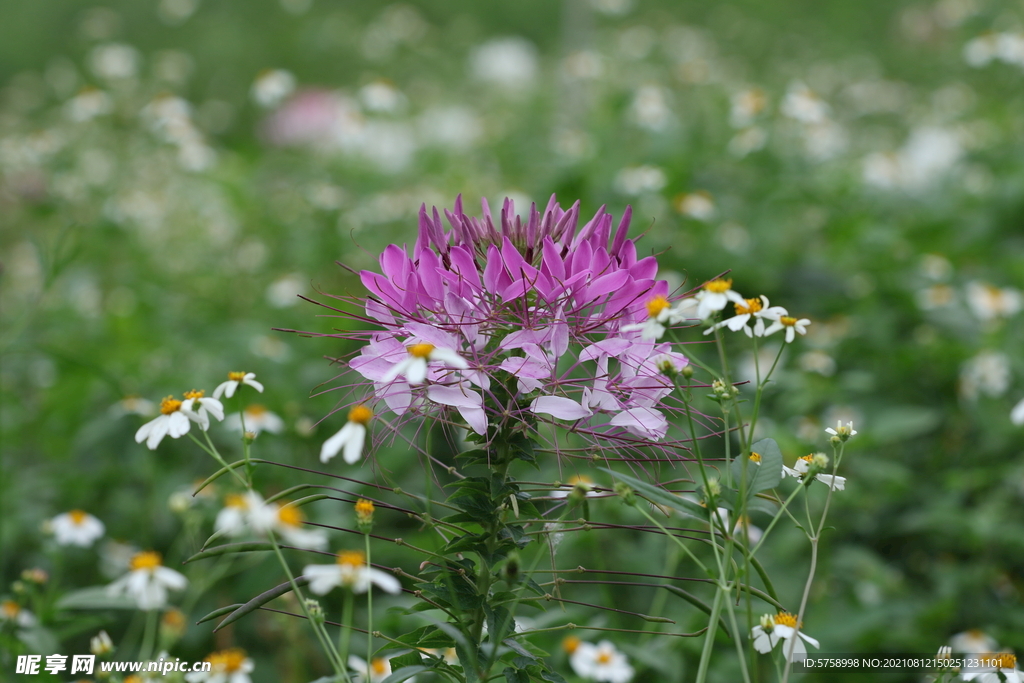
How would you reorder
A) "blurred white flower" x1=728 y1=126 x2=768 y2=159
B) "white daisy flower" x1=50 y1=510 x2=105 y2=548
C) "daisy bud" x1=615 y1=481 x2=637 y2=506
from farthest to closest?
"blurred white flower" x1=728 y1=126 x2=768 y2=159, "white daisy flower" x1=50 y1=510 x2=105 y2=548, "daisy bud" x1=615 y1=481 x2=637 y2=506

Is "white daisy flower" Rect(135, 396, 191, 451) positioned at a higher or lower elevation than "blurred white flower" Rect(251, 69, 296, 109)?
lower

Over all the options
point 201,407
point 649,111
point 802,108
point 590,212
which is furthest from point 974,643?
point 649,111

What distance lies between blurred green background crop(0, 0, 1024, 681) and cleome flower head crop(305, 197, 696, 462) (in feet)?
0.56

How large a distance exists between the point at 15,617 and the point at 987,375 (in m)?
2.44

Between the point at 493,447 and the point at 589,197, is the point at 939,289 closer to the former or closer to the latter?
the point at 589,197

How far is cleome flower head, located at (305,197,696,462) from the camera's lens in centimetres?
96

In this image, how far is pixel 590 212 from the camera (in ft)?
9.29

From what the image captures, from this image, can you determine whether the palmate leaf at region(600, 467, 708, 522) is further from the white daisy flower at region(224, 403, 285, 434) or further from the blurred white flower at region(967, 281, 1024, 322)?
the blurred white flower at region(967, 281, 1024, 322)

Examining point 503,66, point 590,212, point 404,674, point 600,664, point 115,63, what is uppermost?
point 503,66

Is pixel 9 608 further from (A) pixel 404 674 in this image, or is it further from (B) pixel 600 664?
(B) pixel 600 664

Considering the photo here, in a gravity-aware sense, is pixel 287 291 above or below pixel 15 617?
above

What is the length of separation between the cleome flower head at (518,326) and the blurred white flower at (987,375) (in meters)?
1.67

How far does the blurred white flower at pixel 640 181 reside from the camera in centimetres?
278

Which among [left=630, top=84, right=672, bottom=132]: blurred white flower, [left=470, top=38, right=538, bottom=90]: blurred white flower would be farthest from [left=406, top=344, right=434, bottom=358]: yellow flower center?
[left=470, top=38, right=538, bottom=90]: blurred white flower
